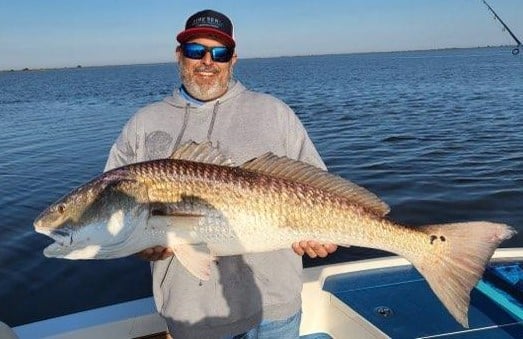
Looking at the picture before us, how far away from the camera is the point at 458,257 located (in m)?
3.19

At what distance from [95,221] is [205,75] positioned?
1.31 meters

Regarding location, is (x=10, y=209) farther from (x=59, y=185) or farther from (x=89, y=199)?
(x=89, y=199)

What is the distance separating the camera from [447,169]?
16.0 meters

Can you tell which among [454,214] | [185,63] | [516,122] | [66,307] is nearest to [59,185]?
[66,307]

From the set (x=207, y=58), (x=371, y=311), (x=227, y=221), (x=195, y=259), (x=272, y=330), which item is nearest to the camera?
(x=195, y=259)

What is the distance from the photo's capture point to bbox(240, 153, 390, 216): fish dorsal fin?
3.37 m

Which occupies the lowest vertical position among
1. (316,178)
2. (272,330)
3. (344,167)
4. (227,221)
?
(344,167)

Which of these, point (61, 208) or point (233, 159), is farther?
point (233, 159)

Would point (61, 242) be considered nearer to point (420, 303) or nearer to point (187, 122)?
point (187, 122)

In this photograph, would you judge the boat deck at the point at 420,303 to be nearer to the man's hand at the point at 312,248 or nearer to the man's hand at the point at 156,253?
the man's hand at the point at 312,248

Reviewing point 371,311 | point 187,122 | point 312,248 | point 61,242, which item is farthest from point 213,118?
point 371,311

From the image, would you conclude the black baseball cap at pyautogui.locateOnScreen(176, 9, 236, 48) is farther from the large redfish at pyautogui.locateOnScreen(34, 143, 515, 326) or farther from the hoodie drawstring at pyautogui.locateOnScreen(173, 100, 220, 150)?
the large redfish at pyautogui.locateOnScreen(34, 143, 515, 326)

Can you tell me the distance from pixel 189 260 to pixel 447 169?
14352 mm

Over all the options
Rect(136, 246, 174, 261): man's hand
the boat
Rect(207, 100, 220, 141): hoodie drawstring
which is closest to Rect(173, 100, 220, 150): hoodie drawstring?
Rect(207, 100, 220, 141): hoodie drawstring
